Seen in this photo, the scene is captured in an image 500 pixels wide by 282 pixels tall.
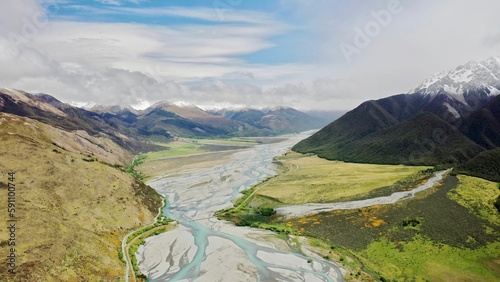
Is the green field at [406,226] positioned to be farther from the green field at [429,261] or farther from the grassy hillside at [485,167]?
the grassy hillside at [485,167]

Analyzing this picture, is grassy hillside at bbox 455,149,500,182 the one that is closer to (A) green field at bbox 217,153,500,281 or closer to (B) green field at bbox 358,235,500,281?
(A) green field at bbox 217,153,500,281

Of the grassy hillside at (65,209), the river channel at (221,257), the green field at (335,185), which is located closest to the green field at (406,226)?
the green field at (335,185)

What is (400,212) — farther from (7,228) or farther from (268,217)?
(7,228)

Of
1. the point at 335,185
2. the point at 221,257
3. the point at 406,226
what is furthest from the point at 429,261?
the point at 335,185

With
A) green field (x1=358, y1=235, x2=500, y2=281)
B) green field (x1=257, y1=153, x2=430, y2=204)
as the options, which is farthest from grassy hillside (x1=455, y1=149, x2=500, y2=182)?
green field (x1=358, y1=235, x2=500, y2=281)

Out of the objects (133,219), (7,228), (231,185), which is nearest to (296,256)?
(133,219)

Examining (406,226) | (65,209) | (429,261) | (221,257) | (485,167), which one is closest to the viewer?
(429,261)

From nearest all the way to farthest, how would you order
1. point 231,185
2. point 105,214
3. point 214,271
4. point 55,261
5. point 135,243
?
1. point 55,261
2. point 214,271
3. point 135,243
4. point 105,214
5. point 231,185

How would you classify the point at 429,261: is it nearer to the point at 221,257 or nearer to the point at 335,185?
the point at 221,257

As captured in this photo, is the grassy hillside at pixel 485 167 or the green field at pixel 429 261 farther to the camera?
the grassy hillside at pixel 485 167
